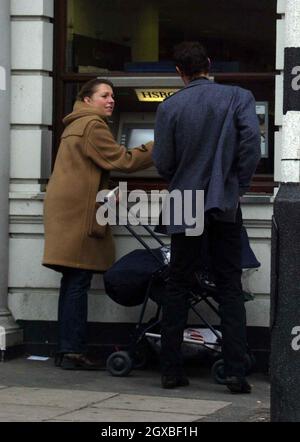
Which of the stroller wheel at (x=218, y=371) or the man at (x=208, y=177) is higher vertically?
the man at (x=208, y=177)

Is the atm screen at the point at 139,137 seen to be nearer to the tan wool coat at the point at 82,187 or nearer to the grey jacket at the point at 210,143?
the tan wool coat at the point at 82,187

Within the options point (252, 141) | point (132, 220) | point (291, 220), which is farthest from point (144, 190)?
point (291, 220)

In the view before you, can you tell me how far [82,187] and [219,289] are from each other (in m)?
1.37

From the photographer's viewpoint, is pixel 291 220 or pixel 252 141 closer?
pixel 291 220

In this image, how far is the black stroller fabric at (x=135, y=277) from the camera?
8383 millimetres

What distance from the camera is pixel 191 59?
25.9ft

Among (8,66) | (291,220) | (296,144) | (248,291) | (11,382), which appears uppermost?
(8,66)

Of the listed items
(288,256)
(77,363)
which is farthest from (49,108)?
(288,256)

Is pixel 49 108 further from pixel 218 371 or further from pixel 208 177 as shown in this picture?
pixel 218 371

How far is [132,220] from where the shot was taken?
883 cm

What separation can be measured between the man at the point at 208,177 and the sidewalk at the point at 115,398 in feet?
0.77

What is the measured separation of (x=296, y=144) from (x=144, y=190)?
3.02 metres

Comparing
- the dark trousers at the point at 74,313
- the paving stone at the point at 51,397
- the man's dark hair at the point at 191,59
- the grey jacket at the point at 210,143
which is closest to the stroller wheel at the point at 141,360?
the dark trousers at the point at 74,313
